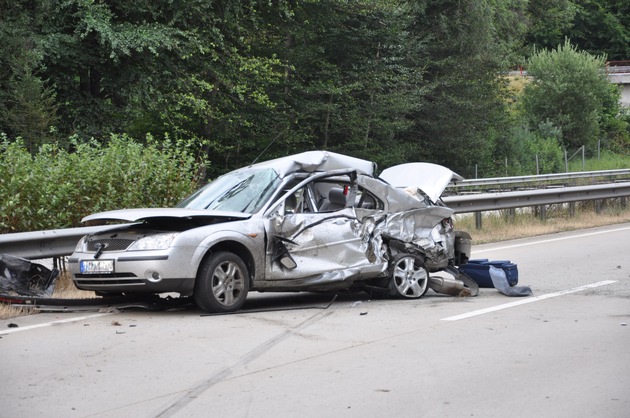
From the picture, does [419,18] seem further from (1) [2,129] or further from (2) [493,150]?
(1) [2,129]

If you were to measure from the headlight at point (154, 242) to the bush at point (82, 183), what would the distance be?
3.61 m

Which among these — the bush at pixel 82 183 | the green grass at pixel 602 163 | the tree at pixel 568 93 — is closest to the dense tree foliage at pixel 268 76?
the green grass at pixel 602 163

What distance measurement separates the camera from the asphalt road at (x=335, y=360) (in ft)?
19.8

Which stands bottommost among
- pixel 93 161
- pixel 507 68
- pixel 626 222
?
pixel 626 222

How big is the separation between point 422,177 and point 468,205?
7411 mm

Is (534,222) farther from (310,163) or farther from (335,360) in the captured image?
(335,360)

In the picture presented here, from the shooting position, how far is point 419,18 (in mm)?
43750

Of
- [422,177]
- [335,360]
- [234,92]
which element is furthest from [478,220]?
[234,92]

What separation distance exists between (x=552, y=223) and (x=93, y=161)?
12177 mm

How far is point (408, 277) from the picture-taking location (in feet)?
36.1

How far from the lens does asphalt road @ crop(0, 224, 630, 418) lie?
6.02m

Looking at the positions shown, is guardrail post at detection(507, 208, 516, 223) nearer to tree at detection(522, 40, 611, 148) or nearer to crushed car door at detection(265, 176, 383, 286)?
crushed car door at detection(265, 176, 383, 286)

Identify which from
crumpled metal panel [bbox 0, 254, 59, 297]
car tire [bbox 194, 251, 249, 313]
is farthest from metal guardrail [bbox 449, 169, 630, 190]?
car tire [bbox 194, 251, 249, 313]

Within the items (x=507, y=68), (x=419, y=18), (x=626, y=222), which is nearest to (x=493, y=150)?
(x=507, y=68)
